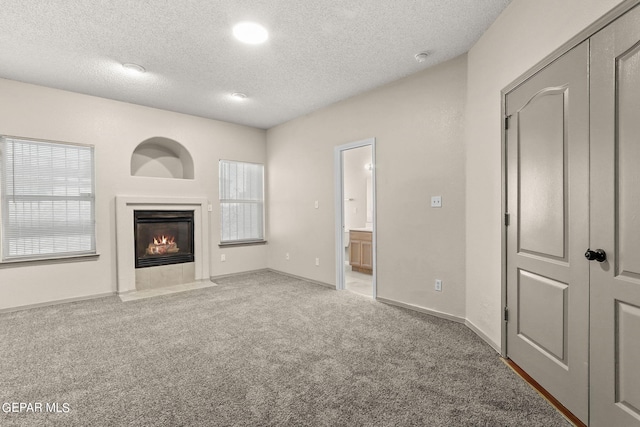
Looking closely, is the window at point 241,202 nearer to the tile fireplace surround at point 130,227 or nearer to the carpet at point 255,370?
the tile fireplace surround at point 130,227

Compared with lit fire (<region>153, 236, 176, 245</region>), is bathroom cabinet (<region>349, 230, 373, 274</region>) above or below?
below

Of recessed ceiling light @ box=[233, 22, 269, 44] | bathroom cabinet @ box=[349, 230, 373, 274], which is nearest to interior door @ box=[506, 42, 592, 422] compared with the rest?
recessed ceiling light @ box=[233, 22, 269, 44]

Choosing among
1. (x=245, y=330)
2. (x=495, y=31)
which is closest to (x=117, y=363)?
(x=245, y=330)

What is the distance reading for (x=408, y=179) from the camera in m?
3.63

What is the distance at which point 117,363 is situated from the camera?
94.5 inches

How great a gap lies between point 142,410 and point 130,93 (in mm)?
3923

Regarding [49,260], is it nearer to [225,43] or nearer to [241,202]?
[241,202]

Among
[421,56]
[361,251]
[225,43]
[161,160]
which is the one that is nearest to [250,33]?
[225,43]

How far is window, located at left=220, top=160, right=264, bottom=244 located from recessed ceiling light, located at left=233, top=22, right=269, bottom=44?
298 centimetres

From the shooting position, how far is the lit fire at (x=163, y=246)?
15.9 feet

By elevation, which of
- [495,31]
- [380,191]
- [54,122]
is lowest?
[380,191]

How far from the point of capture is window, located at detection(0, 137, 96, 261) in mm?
3699

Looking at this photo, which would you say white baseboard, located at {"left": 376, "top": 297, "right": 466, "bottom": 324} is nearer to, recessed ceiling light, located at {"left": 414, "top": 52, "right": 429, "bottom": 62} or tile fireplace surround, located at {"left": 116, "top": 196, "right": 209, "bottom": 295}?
recessed ceiling light, located at {"left": 414, "top": 52, "right": 429, "bottom": 62}

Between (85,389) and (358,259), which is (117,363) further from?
(358,259)
